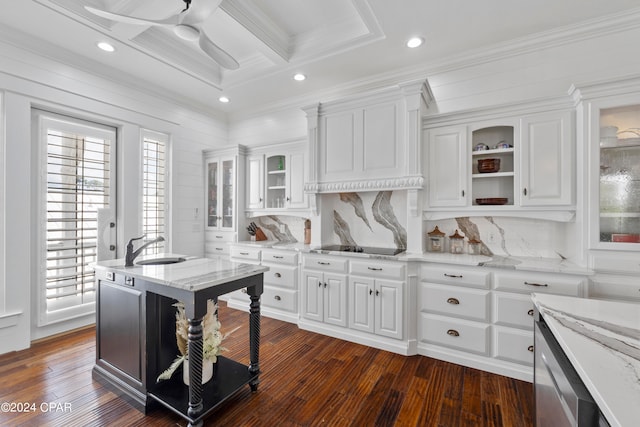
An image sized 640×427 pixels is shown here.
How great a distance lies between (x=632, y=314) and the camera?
1.37 meters

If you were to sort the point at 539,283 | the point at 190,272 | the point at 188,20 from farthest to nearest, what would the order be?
the point at 539,283, the point at 188,20, the point at 190,272

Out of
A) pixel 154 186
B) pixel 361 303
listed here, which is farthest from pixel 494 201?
pixel 154 186

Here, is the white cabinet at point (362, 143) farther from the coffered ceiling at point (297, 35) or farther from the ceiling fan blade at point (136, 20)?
the ceiling fan blade at point (136, 20)

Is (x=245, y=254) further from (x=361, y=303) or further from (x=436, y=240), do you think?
(x=436, y=240)

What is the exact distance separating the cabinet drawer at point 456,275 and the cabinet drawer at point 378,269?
0.74ft

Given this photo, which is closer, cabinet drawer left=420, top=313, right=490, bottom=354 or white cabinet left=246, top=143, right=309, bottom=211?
cabinet drawer left=420, top=313, right=490, bottom=354

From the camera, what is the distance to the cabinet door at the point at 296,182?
389 cm

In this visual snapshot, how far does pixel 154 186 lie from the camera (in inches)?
157

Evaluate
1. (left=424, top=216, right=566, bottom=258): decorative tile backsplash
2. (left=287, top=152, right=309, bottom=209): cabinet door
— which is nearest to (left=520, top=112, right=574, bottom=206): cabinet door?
(left=424, top=216, right=566, bottom=258): decorative tile backsplash

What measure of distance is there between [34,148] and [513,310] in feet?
15.8

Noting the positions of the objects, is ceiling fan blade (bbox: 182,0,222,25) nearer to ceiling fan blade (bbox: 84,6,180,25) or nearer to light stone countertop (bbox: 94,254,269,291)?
ceiling fan blade (bbox: 84,6,180,25)

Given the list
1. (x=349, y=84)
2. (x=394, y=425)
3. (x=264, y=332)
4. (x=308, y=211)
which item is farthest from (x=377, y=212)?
(x=394, y=425)

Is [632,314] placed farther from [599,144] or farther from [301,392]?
[301,392]

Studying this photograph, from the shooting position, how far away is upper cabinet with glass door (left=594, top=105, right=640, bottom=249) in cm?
215
